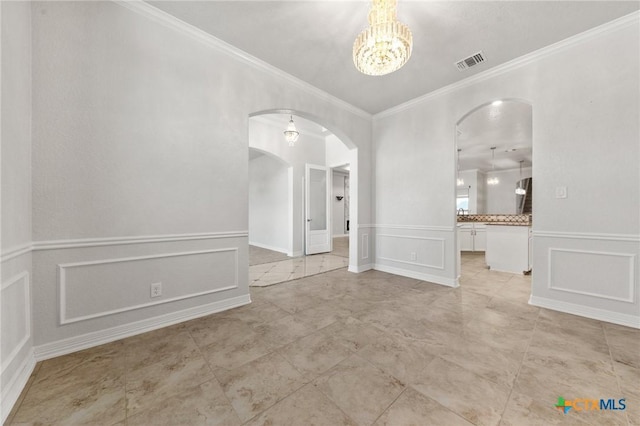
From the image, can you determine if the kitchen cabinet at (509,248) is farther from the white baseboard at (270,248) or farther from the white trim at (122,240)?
the white trim at (122,240)

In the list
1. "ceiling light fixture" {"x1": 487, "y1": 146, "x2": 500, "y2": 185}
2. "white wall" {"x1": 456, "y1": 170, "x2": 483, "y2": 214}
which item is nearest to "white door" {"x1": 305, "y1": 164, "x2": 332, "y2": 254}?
"ceiling light fixture" {"x1": 487, "y1": 146, "x2": 500, "y2": 185}

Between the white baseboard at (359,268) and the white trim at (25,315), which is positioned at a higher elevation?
the white trim at (25,315)

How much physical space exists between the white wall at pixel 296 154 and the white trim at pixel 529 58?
282 centimetres

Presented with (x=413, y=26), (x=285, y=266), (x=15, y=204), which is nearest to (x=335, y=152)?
(x=285, y=266)

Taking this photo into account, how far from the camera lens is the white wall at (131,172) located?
1.80 metres

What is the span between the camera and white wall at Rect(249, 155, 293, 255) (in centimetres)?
642

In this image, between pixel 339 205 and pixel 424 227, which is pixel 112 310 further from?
pixel 339 205

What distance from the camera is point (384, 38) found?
177cm

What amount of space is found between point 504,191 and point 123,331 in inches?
483

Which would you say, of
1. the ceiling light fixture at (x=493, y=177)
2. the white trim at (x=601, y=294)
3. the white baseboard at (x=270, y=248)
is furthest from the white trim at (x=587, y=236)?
the ceiling light fixture at (x=493, y=177)

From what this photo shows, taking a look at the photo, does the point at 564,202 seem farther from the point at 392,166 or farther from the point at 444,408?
the point at 444,408

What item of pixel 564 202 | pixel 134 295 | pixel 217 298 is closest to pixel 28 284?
pixel 134 295

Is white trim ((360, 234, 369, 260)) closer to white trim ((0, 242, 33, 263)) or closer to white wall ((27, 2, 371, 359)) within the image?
white wall ((27, 2, 371, 359))

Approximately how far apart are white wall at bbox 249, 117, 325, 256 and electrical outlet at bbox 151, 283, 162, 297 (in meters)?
3.83
